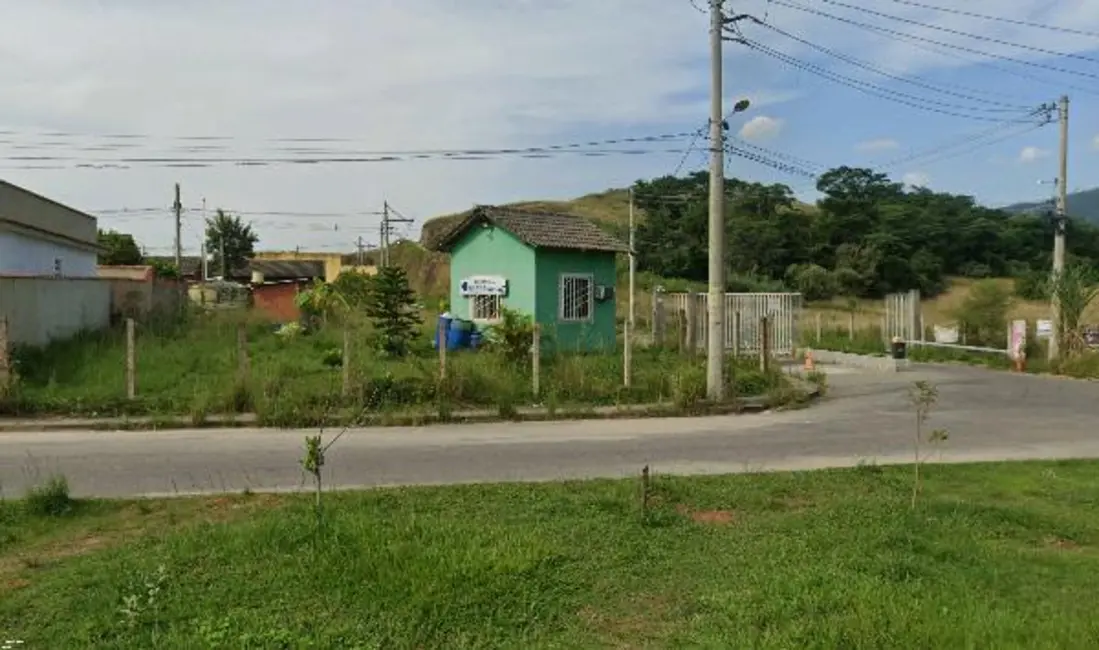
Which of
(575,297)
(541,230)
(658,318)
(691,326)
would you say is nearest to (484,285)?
(541,230)

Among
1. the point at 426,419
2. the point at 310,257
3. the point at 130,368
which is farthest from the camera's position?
the point at 310,257

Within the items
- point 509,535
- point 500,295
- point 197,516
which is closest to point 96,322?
point 500,295

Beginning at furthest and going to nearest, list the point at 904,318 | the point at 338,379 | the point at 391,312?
the point at 904,318 → the point at 391,312 → the point at 338,379

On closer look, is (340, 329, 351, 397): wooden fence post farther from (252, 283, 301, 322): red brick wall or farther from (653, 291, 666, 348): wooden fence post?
(252, 283, 301, 322): red brick wall

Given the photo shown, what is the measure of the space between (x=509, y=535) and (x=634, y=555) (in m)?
0.91

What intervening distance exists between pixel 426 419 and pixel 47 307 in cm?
960

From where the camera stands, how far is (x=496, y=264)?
1035 inches

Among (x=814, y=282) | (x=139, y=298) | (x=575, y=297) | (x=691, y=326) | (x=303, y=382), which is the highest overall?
(x=814, y=282)

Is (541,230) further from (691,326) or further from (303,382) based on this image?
(303,382)

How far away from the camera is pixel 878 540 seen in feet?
22.9

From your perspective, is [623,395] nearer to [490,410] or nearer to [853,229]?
[490,410]

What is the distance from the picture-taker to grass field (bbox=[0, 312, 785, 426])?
15.9m

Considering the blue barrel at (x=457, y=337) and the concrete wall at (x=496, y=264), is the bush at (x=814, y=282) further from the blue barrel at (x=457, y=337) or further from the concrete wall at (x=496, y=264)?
the blue barrel at (x=457, y=337)

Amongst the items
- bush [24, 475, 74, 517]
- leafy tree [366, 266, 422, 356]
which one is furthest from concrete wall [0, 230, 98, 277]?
bush [24, 475, 74, 517]
